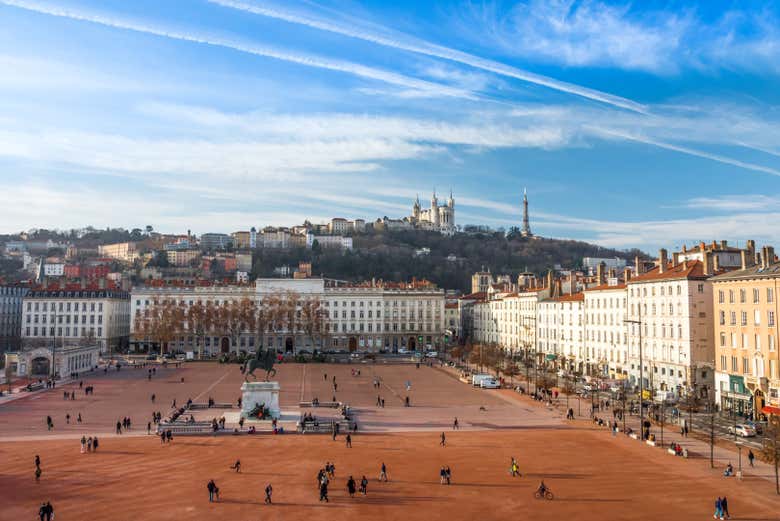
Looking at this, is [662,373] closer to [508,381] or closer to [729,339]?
[729,339]

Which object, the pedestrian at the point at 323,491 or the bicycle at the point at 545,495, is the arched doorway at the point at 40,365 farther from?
the bicycle at the point at 545,495

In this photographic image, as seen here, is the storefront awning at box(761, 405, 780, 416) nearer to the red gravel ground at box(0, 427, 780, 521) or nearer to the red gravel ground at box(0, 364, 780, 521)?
the red gravel ground at box(0, 364, 780, 521)

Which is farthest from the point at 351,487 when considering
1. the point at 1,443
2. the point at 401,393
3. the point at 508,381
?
the point at 508,381

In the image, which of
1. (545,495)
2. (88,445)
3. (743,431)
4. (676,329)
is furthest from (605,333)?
(88,445)

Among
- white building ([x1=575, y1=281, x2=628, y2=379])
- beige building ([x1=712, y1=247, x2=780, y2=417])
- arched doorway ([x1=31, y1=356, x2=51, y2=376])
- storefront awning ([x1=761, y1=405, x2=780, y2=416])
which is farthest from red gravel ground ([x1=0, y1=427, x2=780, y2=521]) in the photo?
arched doorway ([x1=31, y1=356, x2=51, y2=376])

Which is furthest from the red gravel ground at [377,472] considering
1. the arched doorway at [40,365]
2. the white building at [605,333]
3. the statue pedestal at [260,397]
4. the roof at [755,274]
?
the arched doorway at [40,365]
